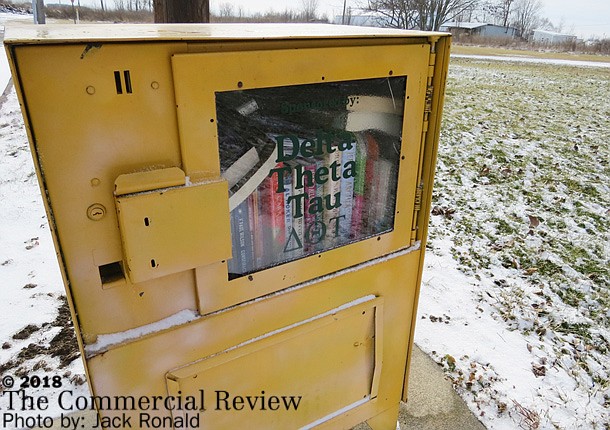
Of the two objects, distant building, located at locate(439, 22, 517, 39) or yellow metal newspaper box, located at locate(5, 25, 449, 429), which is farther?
distant building, located at locate(439, 22, 517, 39)

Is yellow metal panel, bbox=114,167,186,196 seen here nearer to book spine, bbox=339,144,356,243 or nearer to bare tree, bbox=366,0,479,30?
book spine, bbox=339,144,356,243

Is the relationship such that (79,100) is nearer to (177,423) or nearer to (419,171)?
(177,423)

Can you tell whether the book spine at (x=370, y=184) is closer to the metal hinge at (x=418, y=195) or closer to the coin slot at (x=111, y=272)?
the metal hinge at (x=418, y=195)

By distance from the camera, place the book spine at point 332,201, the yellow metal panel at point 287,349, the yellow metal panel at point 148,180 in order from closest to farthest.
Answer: the yellow metal panel at point 148,180 → the yellow metal panel at point 287,349 → the book spine at point 332,201

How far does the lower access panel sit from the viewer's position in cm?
167

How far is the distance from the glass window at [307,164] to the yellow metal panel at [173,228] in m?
0.16

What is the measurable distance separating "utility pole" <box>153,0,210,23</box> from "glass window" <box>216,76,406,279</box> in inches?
84.4

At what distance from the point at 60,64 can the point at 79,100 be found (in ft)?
0.31

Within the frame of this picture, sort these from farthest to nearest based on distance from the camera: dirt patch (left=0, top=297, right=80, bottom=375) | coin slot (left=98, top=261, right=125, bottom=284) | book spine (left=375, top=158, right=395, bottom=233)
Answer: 1. dirt patch (left=0, top=297, right=80, bottom=375)
2. book spine (left=375, top=158, right=395, bottom=233)
3. coin slot (left=98, top=261, right=125, bottom=284)

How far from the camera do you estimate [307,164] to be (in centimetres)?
167

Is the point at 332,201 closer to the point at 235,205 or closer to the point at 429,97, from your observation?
the point at 235,205

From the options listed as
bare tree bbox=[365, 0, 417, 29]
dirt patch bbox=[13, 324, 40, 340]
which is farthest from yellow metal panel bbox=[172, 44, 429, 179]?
bare tree bbox=[365, 0, 417, 29]

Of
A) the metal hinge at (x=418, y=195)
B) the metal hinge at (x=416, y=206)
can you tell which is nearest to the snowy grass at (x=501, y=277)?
the metal hinge at (x=416, y=206)

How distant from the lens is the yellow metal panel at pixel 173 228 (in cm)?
127
